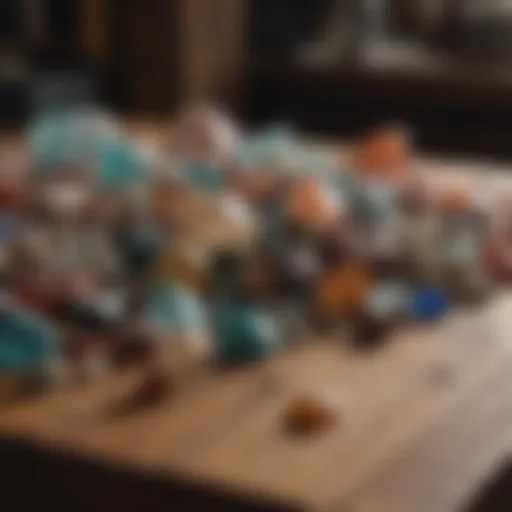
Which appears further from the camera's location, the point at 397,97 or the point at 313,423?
the point at 397,97

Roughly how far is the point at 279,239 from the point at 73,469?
0.49 meters

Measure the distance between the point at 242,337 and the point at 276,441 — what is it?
0.18m

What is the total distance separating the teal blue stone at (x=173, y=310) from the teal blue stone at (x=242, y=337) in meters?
0.02

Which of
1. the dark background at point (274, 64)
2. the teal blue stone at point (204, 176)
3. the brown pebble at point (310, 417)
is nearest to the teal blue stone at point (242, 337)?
the brown pebble at point (310, 417)

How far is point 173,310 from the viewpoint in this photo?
1.11 m

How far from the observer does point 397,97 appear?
296 centimetres

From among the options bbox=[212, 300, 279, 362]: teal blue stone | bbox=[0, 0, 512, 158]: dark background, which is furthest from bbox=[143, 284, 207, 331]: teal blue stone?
bbox=[0, 0, 512, 158]: dark background

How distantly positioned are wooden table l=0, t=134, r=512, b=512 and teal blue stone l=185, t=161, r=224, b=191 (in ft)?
1.40

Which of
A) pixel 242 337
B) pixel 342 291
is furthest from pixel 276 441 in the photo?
pixel 342 291

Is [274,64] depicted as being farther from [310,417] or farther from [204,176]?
[310,417]

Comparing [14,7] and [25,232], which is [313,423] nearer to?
[25,232]

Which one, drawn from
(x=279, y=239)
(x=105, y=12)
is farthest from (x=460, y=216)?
(x=105, y=12)

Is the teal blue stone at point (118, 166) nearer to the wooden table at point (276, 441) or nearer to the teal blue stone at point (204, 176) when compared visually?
the teal blue stone at point (204, 176)

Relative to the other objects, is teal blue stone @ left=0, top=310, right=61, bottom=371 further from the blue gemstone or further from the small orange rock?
the small orange rock
